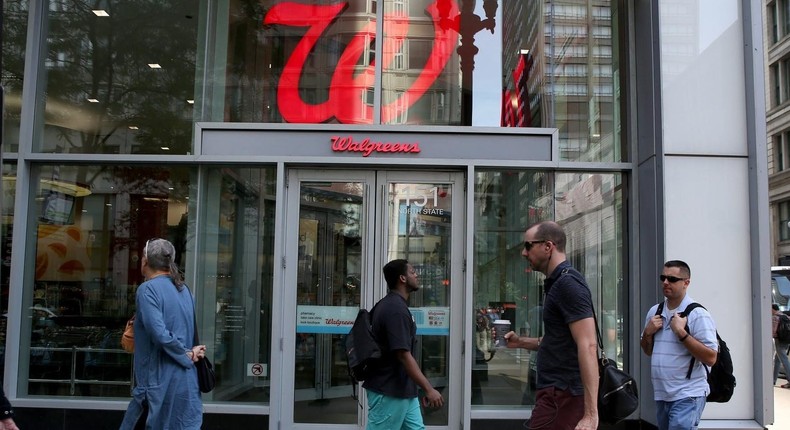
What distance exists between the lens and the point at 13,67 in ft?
27.6

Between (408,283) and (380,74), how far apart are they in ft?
11.9

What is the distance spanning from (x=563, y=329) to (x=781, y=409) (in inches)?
344

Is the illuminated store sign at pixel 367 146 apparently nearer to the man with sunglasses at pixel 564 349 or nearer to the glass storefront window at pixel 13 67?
the glass storefront window at pixel 13 67

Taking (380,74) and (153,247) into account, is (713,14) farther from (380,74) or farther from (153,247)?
(153,247)

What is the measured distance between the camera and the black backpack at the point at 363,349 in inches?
203

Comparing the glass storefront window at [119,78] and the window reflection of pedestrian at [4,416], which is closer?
the window reflection of pedestrian at [4,416]

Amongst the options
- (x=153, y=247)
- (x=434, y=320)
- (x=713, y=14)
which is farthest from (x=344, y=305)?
(x=713, y=14)

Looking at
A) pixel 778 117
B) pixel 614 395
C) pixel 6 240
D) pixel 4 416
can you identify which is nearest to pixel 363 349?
pixel 614 395

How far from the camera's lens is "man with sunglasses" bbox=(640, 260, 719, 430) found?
540 centimetres

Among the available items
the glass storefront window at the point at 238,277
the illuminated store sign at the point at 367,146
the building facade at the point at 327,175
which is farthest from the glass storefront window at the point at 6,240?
the illuminated store sign at the point at 367,146

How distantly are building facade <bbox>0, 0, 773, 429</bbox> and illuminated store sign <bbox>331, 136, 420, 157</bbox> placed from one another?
2 centimetres

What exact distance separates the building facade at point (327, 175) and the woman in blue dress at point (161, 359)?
9.49 feet

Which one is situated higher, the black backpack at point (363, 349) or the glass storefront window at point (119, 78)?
the glass storefront window at point (119, 78)

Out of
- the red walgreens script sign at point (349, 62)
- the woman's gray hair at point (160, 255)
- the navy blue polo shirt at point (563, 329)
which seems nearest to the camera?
the navy blue polo shirt at point (563, 329)
